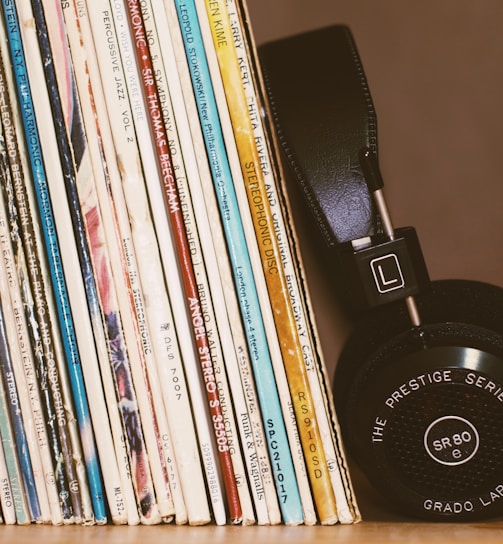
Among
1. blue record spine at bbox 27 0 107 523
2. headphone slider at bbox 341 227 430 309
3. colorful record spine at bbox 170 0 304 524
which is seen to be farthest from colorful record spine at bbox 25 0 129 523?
headphone slider at bbox 341 227 430 309

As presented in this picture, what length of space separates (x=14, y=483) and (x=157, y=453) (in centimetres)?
14

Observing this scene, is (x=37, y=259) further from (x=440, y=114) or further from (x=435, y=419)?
(x=440, y=114)

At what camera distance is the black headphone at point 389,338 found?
1.78 feet

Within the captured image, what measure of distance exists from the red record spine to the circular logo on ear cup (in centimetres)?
17

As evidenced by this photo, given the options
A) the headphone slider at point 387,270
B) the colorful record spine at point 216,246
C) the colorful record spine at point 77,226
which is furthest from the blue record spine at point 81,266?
the headphone slider at point 387,270

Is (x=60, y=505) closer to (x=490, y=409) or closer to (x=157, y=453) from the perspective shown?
(x=157, y=453)

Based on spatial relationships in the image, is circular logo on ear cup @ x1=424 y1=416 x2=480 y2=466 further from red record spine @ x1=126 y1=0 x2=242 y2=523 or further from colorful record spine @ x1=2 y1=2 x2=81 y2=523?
colorful record spine @ x1=2 y1=2 x2=81 y2=523

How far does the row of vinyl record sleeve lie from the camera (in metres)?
0.56

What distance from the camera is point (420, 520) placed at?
0.58 metres

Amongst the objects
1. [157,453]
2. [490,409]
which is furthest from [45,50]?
[490,409]

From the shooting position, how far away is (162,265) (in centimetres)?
57

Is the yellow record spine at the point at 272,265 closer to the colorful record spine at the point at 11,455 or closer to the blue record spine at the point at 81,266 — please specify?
the blue record spine at the point at 81,266

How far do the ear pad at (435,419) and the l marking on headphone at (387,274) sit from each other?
1.8 inches

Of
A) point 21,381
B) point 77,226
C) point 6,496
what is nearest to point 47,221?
point 77,226
